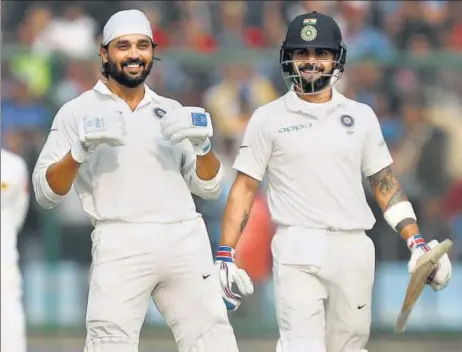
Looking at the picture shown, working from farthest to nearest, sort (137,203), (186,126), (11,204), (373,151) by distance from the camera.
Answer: (11,204), (373,151), (137,203), (186,126)

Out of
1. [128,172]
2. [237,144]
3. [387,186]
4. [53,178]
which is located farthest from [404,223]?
[237,144]

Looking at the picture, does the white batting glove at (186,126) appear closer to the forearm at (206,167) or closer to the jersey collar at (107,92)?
the forearm at (206,167)

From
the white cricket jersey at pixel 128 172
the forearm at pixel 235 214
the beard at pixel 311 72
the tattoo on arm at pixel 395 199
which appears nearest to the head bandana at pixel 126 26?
the white cricket jersey at pixel 128 172

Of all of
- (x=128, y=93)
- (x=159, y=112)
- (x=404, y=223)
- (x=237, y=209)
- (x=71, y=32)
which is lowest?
(x=404, y=223)

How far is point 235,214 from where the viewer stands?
8234 mm

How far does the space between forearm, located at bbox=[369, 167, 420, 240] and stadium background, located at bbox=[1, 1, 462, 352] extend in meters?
4.24

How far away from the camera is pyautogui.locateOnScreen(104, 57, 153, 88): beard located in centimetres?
780

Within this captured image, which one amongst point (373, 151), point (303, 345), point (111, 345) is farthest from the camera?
point (373, 151)

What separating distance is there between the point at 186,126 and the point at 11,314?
2.99 metres

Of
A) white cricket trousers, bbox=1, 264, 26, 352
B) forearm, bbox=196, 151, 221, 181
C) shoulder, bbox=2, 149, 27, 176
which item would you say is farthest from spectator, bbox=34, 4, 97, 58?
forearm, bbox=196, 151, 221, 181

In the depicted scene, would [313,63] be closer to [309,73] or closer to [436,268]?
[309,73]

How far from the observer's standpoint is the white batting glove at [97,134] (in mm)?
7344

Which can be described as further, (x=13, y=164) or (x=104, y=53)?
(x=13, y=164)

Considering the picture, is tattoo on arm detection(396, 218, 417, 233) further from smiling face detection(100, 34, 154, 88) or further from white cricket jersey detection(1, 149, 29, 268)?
white cricket jersey detection(1, 149, 29, 268)
